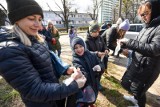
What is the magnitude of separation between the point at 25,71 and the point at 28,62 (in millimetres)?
80

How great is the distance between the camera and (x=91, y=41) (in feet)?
13.2

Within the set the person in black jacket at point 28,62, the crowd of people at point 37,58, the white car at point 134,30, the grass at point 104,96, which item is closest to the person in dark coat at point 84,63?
the crowd of people at point 37,58

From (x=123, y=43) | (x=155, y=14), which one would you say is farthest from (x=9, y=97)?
(x=155, y=14)

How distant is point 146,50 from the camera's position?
2.27m

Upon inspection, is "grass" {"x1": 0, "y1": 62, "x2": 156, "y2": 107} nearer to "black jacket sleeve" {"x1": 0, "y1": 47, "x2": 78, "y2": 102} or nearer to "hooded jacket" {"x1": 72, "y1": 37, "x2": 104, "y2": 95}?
"hooded jacket" {"x1": 72, "y1": 37, "x2": 104, "y2": 95}

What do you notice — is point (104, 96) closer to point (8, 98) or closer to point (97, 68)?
point (97, 68)

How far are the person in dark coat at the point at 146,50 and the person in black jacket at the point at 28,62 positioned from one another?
4.44 feet

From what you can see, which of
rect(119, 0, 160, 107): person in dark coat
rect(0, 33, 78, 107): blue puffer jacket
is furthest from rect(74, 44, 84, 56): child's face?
rect(0, 33, 78, 107): blue puffer jacket

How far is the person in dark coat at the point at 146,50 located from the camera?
2291 millimetres

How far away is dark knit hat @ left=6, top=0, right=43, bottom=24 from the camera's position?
130cm

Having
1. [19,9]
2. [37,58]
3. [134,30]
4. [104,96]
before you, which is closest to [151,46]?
[37,58]

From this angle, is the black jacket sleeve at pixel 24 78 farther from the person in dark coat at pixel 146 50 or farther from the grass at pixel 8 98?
the grass at pixel 8 98

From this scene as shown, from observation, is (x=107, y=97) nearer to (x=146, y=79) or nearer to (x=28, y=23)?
(x=146, y=79)

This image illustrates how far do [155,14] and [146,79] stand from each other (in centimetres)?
97
